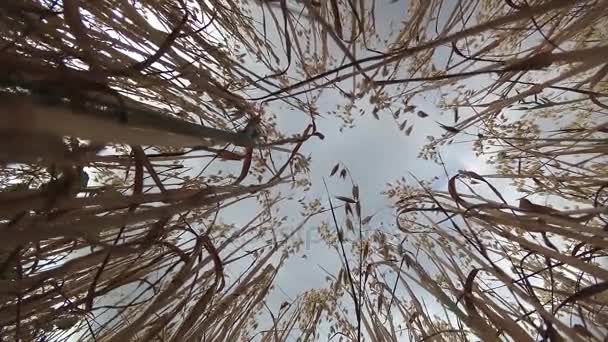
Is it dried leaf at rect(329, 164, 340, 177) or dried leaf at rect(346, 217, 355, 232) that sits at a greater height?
dried leaf at rect(329, 164, 340, 177)

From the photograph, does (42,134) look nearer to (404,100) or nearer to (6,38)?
(6,38)

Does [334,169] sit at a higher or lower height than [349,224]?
higher

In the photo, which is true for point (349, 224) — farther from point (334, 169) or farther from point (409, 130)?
point (409, 130)

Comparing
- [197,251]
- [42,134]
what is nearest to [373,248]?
[197,251]

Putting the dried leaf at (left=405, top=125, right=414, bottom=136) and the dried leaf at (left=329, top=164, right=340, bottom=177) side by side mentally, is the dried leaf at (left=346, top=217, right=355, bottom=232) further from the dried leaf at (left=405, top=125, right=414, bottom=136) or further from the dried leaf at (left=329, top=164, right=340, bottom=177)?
the dried leaf at (left=405, top=125, right=414, bottom=136)

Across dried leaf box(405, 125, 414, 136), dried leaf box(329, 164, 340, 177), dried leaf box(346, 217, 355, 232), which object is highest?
dried leaf box(405, 125, 414, 136)

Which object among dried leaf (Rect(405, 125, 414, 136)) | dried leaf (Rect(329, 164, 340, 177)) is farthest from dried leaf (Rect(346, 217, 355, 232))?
dried leaf (Rect(405, 125, 414, 136))

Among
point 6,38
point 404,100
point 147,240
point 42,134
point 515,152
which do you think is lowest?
point 42,134

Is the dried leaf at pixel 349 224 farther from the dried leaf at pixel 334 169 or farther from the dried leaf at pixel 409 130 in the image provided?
the dried leaf at pixel 409 130

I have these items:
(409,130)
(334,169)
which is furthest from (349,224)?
(409,130)

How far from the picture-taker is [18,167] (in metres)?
0.98

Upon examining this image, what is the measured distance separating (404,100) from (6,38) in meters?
1.41

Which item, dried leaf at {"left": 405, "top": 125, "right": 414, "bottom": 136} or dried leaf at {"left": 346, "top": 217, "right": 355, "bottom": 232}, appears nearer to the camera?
dried leaf at {"left": 346, "top": 217, "right": 355, "bottom": 232}

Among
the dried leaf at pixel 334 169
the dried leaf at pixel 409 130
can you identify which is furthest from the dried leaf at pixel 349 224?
the dried leaf at pixel 409 130
